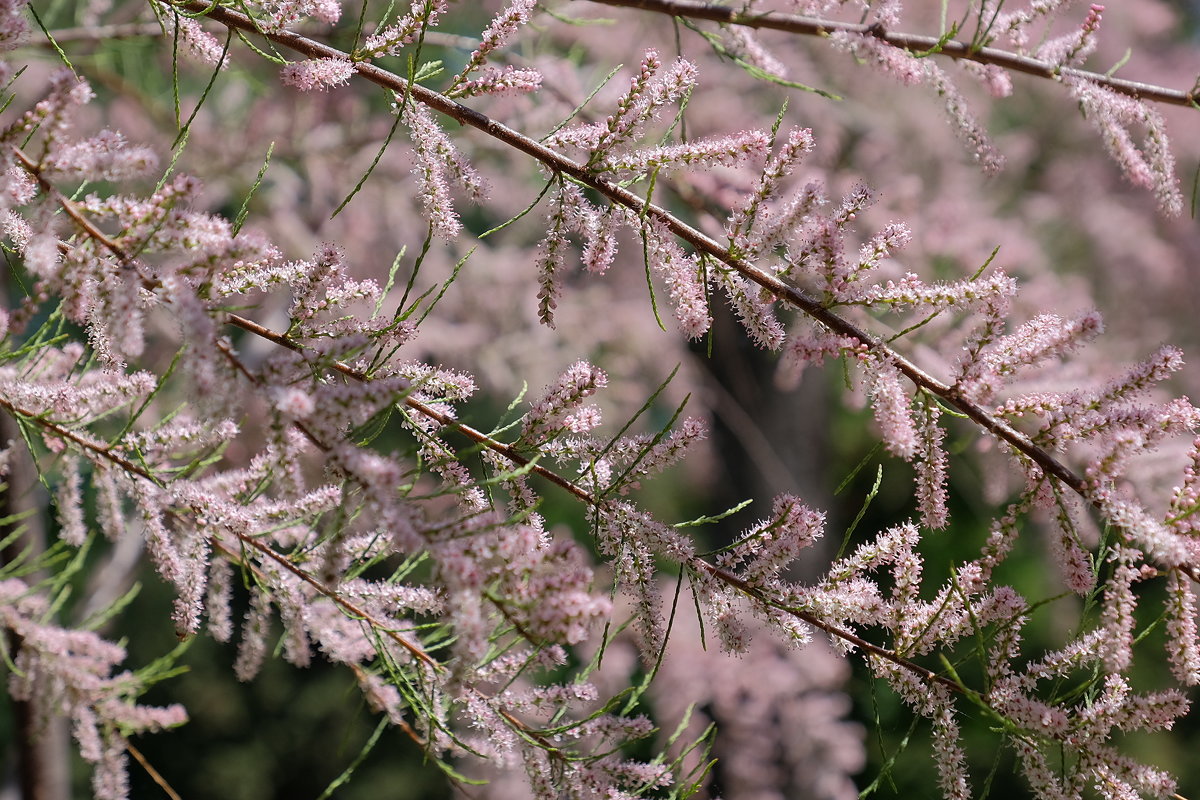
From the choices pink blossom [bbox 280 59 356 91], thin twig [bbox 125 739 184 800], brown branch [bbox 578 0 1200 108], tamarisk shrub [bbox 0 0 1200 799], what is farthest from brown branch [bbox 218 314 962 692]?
thin twig [bbox 125 739 184 800]

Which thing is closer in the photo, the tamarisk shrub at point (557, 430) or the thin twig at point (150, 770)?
the tamarisk shrub at point (557, 430)

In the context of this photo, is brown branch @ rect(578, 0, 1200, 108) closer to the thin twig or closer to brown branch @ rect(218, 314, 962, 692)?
brown branch @ rect(218, 314, 962, 692)

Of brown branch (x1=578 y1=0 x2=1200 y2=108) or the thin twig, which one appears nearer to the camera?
brown branch (x1=578 y1=0 x2=1200 y2=108)

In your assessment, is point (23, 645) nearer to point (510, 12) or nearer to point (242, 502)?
point (242, 502)

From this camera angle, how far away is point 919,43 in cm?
111

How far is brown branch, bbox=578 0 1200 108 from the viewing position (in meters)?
1.07

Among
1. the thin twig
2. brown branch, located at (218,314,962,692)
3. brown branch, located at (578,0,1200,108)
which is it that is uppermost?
brown branch, located at (578,0,1200,108)

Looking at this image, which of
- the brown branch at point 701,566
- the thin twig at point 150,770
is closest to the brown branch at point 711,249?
the brown branch at point 701,566

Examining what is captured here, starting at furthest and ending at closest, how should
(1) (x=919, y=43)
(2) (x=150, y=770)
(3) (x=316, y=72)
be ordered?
(2) (x=150, y=770) → (1) (x=919, y=43) → (3) (x=316, y=72)

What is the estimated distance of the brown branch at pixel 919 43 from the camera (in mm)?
1065

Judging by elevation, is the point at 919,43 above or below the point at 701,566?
above

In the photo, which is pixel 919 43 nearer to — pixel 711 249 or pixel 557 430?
pixel 711 249

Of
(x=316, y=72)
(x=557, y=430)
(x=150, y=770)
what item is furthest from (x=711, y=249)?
(x=150, y=770)

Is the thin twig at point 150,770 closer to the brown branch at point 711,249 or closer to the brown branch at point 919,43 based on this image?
the brown branch at point 711,249
